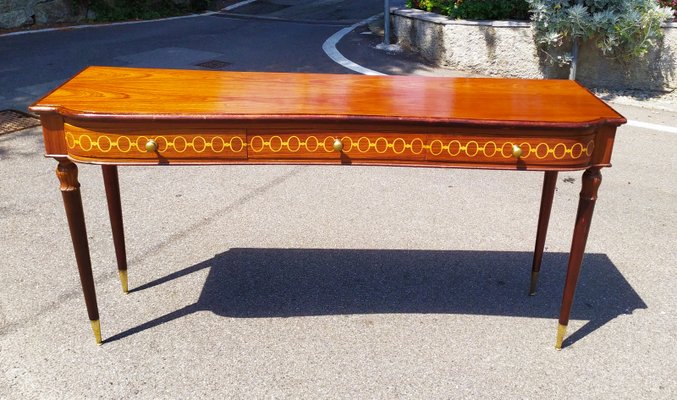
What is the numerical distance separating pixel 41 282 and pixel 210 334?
1156 millimetres

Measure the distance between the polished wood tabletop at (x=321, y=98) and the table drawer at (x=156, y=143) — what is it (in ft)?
0.25

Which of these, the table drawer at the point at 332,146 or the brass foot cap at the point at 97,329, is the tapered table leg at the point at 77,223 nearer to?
the brass foot cap at the point at 97,329

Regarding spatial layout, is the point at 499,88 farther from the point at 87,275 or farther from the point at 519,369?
the point at 87,275

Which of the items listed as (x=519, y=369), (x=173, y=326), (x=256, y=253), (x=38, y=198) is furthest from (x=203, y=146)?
(x=38, y=198)

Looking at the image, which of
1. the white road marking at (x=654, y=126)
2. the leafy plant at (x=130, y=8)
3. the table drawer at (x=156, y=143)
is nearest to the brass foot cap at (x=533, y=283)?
the table drawer at (x=156, y=143)

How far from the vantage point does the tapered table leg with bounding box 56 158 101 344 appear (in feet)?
9.02

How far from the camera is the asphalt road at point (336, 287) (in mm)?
2924

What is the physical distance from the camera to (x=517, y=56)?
27.3 feet

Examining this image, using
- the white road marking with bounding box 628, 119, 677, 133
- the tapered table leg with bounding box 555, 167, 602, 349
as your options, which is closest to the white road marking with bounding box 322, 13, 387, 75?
the white road marking with bounding box 628, 119, 677, 133

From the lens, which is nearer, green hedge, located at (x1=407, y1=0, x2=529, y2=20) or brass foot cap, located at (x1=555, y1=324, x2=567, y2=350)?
brass foot cap, located at (x1=555, y1=324, x2=567, y2=350)

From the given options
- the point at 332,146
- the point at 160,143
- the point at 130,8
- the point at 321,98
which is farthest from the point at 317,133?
the point at 130,8

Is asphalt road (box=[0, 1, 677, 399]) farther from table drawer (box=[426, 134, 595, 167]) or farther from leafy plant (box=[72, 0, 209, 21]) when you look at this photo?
leafy plant (box=[72, 0, 209, 21])

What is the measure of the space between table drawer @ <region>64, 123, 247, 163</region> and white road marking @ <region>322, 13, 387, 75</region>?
20.0ft

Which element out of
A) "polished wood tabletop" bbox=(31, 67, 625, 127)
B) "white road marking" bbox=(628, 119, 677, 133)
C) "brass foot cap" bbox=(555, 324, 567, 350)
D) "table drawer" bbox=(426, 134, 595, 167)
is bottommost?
"white road marking" bbox=(628, 119, 677, 133)
